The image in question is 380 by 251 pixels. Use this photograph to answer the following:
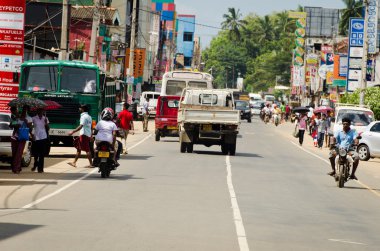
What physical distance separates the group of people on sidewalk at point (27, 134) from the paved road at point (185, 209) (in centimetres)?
50

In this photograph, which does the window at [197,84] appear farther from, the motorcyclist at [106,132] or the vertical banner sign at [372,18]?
the motorcyclist at [106,132]

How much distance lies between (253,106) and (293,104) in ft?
31.6

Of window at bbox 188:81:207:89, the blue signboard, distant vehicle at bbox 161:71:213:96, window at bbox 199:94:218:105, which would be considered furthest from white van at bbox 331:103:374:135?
the blue signboard

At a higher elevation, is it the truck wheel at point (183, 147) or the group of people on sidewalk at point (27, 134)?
the group of people on sidewalk at point (27, 134)

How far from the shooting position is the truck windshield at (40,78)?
32.7 meters

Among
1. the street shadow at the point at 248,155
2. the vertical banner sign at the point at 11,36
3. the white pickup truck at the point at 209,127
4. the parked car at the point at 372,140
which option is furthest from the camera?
the parked car at the point at 372,140

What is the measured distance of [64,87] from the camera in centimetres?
3284

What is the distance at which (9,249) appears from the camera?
1146 centimetres

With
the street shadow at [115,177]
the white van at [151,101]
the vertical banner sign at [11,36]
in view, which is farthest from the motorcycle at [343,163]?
the white van at [151,101]

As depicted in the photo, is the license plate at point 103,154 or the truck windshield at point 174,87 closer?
the license plate at point 103,154

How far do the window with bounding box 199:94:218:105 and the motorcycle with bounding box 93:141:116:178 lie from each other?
1602cm

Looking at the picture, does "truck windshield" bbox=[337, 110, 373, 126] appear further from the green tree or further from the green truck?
the green tree

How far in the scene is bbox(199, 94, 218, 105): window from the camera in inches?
1594


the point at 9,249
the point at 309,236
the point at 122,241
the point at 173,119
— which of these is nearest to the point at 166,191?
the point at 309,236
